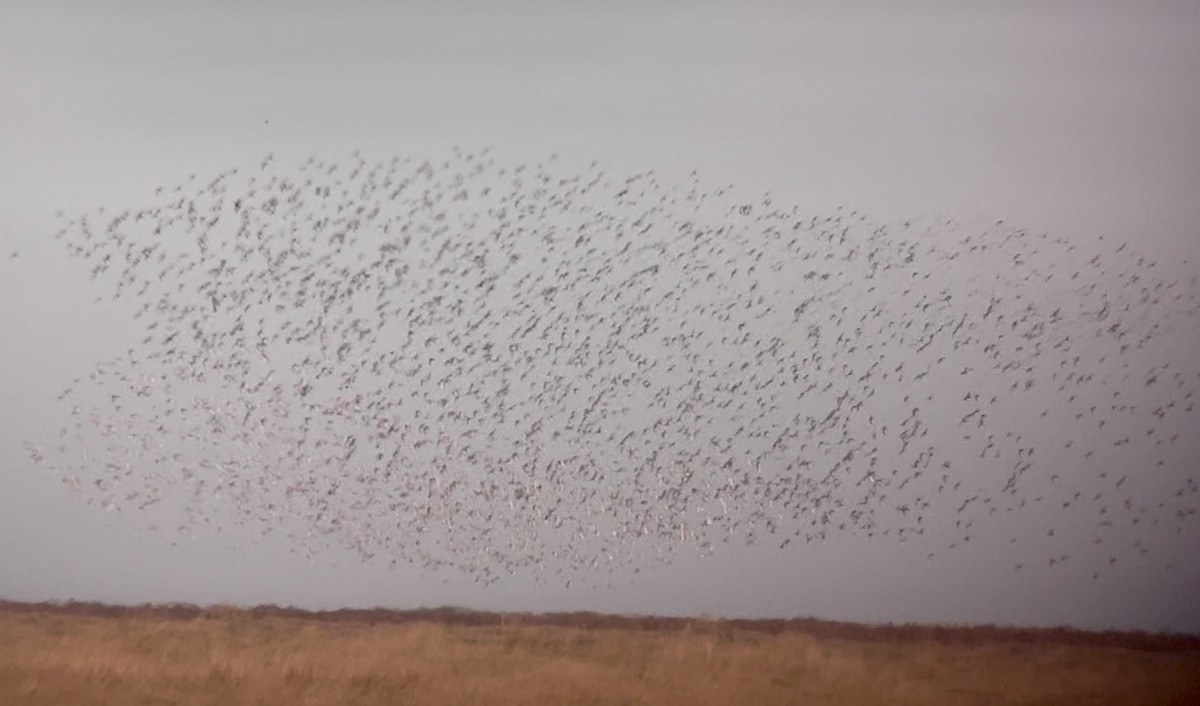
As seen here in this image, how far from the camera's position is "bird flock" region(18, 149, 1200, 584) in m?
1.96

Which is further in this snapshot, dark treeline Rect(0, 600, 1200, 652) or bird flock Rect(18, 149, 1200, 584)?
dark treeline Rect(0, 600, 1200, 652)

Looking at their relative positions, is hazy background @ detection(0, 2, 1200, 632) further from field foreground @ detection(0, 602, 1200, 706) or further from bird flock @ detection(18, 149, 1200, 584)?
field foreground @ detection(0, 602, 1200, 706)

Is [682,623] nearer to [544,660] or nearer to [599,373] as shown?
[544,660]

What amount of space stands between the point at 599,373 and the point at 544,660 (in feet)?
2.16

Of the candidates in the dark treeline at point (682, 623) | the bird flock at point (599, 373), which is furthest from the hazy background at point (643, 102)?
the dark treeline at point (682, 623)

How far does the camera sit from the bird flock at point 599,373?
1960mm

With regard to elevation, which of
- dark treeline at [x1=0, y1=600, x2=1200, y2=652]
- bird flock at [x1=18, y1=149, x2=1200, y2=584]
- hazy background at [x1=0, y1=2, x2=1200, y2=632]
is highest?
hazy background at [x1=0, y1=2, x2=1200, y2=632]

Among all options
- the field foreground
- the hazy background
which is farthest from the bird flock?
the field foreground

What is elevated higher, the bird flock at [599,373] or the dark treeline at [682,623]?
the bird flock at [599,373]

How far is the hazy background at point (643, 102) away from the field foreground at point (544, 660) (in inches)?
27.9

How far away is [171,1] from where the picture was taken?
190cm

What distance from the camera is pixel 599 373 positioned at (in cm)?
203

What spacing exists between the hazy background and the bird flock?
0.07 meters

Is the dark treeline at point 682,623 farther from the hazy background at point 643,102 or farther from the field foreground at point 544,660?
the hazy background at point 643,102
